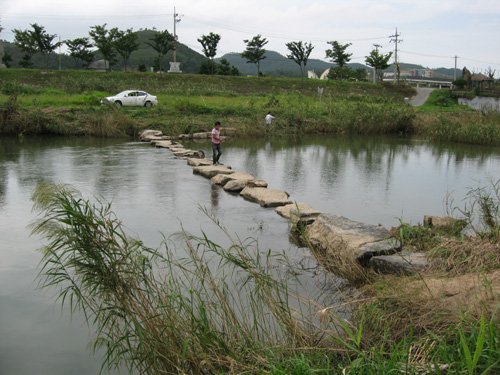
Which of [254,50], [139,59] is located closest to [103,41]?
[254,50]

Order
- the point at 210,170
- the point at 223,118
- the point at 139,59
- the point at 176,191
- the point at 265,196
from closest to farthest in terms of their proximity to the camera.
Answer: the point at 265,196 → the point at 176,191 → the point at 210,170 → the point at 223,118 → the point at 139,59

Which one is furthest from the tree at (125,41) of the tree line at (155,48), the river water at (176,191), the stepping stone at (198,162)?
the stepping stone at (198,162)

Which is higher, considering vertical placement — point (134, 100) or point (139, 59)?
point (139, 59)

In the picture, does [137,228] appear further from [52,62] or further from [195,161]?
[52,62]

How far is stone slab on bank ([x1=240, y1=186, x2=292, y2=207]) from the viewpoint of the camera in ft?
28.0

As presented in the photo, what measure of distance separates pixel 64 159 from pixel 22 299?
30.2 feet

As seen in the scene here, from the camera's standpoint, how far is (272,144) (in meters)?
18.7

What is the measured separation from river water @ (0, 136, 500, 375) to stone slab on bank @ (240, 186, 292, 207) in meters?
0.19

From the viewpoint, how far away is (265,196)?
8852 mm

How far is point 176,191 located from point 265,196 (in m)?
1.91

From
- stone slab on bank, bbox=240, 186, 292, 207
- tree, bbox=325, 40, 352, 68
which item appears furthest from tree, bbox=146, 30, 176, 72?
stone slab on bank, bbox=240, 186, 292, 207

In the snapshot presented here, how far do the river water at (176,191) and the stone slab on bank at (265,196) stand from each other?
19 centimetres

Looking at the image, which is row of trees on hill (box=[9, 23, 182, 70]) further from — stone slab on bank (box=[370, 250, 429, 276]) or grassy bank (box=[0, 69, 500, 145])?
stone slab on bank (box=[370, 250, 429, 276])

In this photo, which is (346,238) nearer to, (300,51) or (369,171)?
(369,171)
